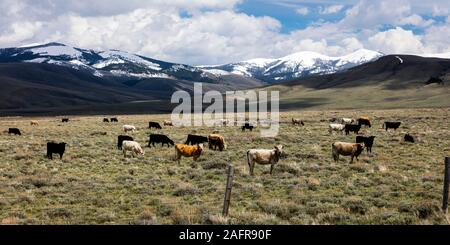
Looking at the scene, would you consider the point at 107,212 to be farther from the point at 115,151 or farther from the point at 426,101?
the point at 426,101

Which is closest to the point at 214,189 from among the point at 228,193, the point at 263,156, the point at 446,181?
→ the point at 263,156

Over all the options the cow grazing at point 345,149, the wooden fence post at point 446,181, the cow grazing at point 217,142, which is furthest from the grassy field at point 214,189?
the cow grazing at point 217,142

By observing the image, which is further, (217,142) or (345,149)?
(217,142)

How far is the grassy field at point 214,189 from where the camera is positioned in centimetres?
1291

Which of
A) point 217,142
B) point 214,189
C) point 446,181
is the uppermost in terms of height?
A: point 446,181

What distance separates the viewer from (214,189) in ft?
57.0

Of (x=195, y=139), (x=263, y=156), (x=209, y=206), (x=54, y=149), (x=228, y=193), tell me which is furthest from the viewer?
(x=195, y=139)

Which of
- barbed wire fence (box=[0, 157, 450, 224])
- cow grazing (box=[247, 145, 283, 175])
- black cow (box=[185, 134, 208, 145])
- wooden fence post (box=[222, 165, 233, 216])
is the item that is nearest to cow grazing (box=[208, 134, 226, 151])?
black cow (box=[185, 134, 208, 145])

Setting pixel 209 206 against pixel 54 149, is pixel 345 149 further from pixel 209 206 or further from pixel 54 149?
pixel 54 149

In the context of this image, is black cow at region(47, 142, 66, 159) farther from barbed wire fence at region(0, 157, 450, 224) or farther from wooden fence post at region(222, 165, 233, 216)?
wooden fence post at region(222, 165, 233, 216)

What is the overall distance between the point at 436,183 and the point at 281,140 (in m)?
19.4

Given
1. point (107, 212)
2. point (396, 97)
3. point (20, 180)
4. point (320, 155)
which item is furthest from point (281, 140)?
point (396, 97)

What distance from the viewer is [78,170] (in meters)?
22.7

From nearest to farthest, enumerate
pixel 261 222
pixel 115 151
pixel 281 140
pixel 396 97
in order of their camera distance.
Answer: pixel 261 222 → pixel 115 151 → pixel 281 140 → pixel 396 97
